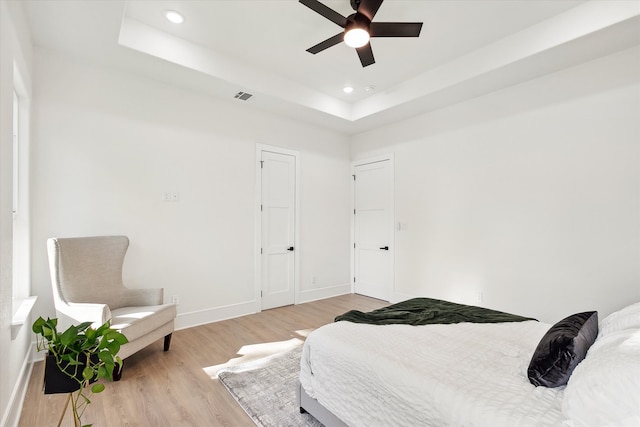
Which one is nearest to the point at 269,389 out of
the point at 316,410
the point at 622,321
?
the point at 316,410

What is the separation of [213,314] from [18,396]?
1.99 meters

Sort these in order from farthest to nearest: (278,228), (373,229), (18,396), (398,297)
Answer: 1. (373,229)
2. (398,297)
3. (278,228)
4. (18,396)

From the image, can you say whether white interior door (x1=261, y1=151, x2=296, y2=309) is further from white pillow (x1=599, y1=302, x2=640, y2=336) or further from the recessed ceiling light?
white pillow (x1=599, y1=302, x2=640, y2=336)

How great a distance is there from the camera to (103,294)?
116 inches

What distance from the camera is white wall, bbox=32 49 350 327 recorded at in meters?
3.04

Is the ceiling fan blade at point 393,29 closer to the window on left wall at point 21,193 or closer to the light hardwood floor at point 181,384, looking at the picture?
the window on left wall at point 21,193

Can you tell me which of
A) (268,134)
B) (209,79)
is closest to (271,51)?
(209,79)

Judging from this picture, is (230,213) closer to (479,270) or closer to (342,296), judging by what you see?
(342,296)

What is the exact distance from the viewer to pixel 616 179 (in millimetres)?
3025

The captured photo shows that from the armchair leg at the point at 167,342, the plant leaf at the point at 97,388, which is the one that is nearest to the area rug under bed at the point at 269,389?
the armchair leg at the point at 167,342

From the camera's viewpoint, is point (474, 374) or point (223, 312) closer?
point (474, 374)

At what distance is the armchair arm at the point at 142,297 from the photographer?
3.07m

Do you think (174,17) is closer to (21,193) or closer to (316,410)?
(21,193)

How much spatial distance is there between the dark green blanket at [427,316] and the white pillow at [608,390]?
1100 millimetres
